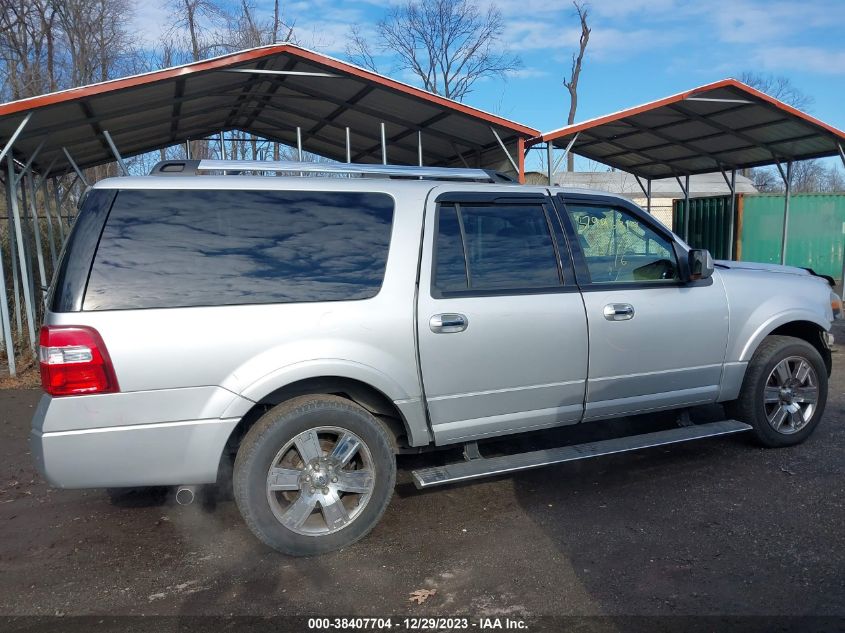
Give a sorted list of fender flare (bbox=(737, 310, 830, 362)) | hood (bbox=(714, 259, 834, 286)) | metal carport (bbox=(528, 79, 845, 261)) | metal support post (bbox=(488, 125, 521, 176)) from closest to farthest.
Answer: fender flare (bbox=(737, 310, 830, 362)), hood (bbox=(714, 259, 834, 286)), metal support post (bbox=(488, 125, 521, 176)), metal carport (bbox=(528, 79, 845, 261))

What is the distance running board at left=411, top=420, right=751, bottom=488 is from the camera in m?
3.90

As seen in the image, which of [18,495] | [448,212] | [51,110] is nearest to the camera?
[448,212]

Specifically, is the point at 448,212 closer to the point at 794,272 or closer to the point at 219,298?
the point at 219,298

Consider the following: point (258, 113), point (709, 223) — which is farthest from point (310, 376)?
point (709, 223)

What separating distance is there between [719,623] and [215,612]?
2.31 m

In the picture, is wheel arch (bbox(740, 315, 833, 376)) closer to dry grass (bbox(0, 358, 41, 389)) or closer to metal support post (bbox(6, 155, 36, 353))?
dry grass (bbox(0, 358, 41, 389))

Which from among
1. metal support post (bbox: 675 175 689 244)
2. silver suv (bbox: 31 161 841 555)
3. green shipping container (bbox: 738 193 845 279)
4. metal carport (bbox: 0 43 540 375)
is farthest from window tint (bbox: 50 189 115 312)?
green shipping container (bbox: 738 193 845 279)

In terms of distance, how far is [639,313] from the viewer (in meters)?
4.43

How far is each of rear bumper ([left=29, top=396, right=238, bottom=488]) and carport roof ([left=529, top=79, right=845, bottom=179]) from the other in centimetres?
736

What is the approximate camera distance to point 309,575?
11.5ft

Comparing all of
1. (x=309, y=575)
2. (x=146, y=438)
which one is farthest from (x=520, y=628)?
(x=146, y=438)

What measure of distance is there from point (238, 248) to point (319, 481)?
1323mm

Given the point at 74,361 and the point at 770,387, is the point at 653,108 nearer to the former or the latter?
the point at 770,387

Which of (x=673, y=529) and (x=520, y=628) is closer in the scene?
(x=520, y=628)
